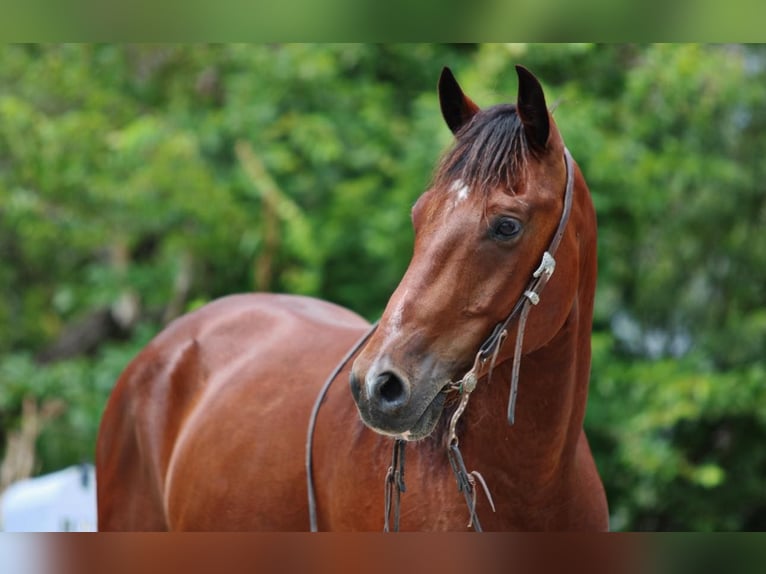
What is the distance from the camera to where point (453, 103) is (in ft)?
7.49

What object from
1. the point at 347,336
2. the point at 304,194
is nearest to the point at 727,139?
the point at 304,194

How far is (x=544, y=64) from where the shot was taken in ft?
21.9

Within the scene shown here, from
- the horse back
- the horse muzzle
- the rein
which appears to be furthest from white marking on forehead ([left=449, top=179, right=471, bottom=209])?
the horse back

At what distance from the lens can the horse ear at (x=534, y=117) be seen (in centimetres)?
207

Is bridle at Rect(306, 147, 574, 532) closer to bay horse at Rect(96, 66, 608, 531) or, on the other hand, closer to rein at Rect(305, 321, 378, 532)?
bay horse at Rect(96, 66, 608, 531)

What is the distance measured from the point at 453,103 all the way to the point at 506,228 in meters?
0.41

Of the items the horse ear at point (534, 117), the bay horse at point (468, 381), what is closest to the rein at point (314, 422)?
the bay horse at point (468, 381)

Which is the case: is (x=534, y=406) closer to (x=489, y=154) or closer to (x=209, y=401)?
(x=489, y=154)

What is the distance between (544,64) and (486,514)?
497 cm

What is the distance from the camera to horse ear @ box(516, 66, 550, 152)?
6.80ft

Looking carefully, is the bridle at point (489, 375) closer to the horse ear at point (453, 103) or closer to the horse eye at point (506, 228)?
the horse eye at point (506, 228)

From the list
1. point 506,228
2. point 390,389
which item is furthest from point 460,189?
point 390,389

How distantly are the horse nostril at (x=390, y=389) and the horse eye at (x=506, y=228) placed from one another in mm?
346

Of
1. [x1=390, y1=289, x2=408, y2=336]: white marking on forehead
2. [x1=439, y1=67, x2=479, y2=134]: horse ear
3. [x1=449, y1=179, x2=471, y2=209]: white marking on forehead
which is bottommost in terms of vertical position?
[x1=390, y1=289, x2=408, y2=336]: white marking on forehead
